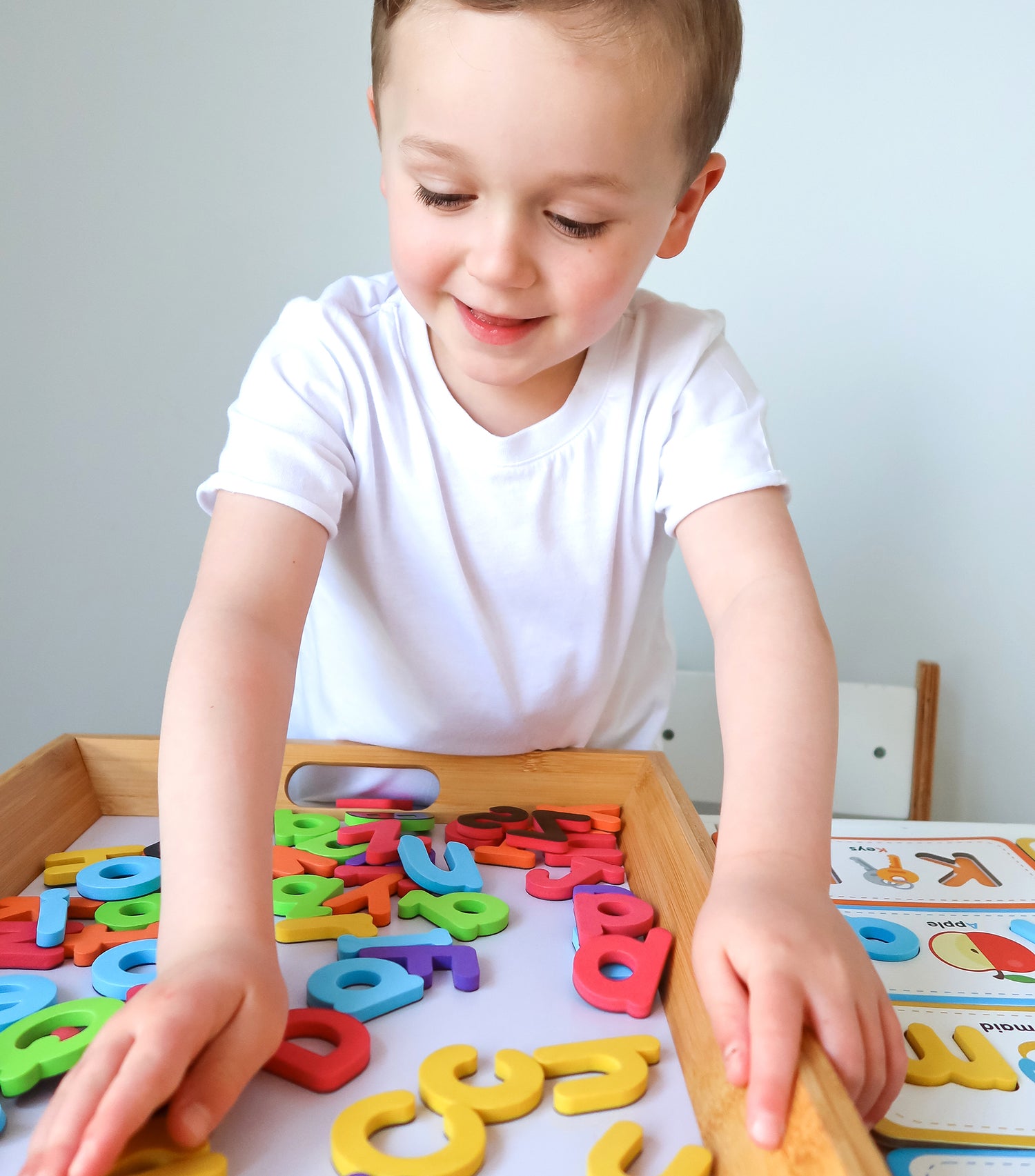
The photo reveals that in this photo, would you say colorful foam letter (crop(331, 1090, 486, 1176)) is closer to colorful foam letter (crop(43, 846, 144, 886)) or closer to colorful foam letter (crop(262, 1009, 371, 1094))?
colorful foam letter (crop(262, 1009, 371, 1094))

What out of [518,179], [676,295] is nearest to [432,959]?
[518,179]

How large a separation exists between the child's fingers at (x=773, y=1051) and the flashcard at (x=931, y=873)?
0.20 metres

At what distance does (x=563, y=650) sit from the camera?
0.69 meters

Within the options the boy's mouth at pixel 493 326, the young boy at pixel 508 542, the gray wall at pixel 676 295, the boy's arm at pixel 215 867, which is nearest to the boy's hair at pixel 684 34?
the young boy at pixel 508 542

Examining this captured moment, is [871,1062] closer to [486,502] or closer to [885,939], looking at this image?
[885,939]

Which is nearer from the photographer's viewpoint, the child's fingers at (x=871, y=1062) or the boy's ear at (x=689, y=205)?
the child's fingers at (x=871, y=1062)

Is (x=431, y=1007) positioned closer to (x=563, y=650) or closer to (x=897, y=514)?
(x=563, y=650)

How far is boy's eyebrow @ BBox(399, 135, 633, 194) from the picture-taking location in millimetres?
450

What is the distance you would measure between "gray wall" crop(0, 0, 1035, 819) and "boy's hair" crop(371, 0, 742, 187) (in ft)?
1.90

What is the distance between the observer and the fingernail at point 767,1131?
28cm

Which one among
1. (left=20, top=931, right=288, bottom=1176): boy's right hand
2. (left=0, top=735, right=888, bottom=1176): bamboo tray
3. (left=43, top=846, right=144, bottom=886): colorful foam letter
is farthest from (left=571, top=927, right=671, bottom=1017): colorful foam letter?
(left=43, top=846, right=144, bottom=886): colorful foam letter

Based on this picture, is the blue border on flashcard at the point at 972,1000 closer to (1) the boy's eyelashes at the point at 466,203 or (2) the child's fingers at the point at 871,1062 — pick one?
(2) the child's fingers at the point at 871,1062

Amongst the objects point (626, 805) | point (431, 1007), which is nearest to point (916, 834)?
point (626, 805)

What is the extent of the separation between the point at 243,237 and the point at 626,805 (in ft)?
2.60
